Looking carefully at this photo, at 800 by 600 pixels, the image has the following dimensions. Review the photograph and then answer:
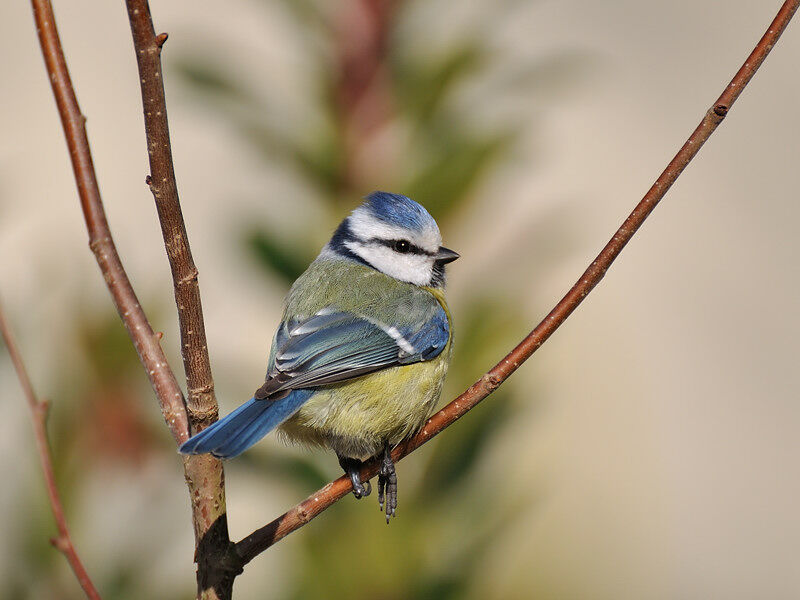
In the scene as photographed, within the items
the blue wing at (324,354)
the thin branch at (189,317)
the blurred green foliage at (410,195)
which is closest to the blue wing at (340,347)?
the blue wing at (324,354)

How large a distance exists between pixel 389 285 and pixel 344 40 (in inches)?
20.9

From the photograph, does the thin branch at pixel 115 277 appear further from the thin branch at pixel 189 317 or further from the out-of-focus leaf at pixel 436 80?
the out-of-focus leaf at pixel 436 80

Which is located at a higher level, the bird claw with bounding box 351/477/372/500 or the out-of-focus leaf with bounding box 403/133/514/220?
the out-of-focus leaf with bounding box 403/133/514/220

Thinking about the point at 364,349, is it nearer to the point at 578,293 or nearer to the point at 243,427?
the point at 243,427

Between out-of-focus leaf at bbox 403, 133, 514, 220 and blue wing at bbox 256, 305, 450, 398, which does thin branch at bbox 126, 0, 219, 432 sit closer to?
blue wing at bbox 256, 305, 450, 398

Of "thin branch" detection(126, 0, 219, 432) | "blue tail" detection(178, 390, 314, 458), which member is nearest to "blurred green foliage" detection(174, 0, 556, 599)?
"blue tail" detection(178, 390, 314, 458)

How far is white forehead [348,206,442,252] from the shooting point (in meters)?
2.03

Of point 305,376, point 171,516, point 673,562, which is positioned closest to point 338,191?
point 305,376

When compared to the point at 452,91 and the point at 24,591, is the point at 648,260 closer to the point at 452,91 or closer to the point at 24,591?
the point at 452,91

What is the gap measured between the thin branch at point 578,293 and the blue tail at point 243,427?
12cm

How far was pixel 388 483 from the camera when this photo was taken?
1.79 metres

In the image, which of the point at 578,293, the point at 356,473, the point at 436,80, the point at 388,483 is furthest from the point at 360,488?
the point at 436,80

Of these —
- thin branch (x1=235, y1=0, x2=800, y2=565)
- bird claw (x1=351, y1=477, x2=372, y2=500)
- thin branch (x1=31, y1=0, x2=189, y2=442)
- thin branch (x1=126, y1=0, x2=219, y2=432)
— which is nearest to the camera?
thin branch (x1=126, y1=0, x2=219, y2=432)

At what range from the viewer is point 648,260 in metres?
6.04
